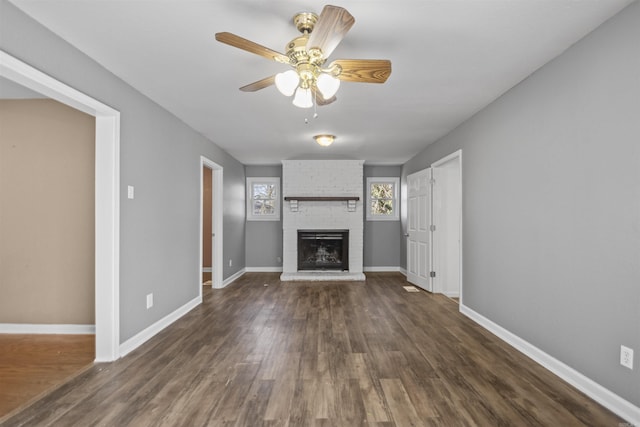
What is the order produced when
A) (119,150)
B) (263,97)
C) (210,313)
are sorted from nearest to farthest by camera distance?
(119,150) < (263,97) < (210,313)

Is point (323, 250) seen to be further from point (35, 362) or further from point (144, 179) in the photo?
point (35, 362)

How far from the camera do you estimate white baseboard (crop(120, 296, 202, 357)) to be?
9.27ft

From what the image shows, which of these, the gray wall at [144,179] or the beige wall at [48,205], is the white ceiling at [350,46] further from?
the beige wall at [48,205]

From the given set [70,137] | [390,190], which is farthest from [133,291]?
[390,190]

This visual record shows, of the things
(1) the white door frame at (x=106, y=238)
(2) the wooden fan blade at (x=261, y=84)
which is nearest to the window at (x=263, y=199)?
(1) the white door frame at (x=106, y=238)

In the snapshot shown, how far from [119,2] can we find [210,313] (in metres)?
3.36

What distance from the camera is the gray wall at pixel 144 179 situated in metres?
2.06

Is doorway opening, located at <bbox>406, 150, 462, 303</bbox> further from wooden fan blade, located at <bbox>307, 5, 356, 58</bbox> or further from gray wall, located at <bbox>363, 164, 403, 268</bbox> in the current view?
wooden fan blade, located at <bbox>307, 5, 356, 58</bbox>

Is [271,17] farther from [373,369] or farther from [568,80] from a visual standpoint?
[373,369]

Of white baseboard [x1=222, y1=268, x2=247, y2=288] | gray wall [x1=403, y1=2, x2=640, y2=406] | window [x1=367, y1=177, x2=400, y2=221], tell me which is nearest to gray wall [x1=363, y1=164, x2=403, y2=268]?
window [x1=367, y1=177, x2=400, y2=221]

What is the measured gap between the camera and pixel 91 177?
3.42 meters

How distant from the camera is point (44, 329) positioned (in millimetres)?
3352

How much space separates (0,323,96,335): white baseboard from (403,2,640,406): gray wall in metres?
4.40

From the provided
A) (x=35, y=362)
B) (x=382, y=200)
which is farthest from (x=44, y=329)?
(x=382, y=200)
